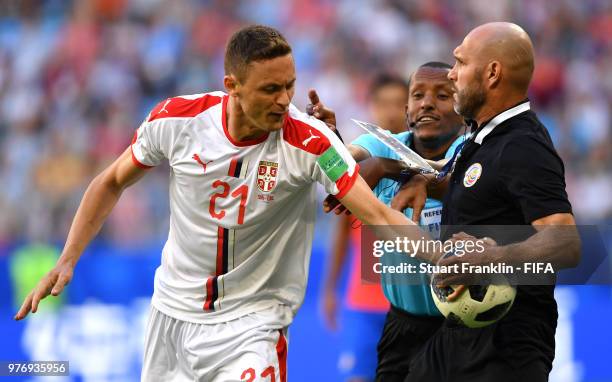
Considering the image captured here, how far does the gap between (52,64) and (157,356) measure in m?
9.08

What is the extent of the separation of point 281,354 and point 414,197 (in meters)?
1.02

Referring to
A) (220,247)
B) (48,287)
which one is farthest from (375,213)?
(48,287)

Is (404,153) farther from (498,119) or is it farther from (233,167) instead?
(233,167)

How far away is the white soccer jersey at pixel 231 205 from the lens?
16.4 feet

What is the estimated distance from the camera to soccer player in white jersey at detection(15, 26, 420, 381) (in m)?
4.91

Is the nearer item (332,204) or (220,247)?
(332,204)

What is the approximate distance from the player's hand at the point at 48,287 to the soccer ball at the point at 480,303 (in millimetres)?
1837

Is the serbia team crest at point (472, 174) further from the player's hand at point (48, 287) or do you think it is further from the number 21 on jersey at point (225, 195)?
the player's hand at point (48, 287)

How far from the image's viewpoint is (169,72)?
45.3 feet

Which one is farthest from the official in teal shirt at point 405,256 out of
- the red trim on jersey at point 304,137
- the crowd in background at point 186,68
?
the crowd in background at point 186,68

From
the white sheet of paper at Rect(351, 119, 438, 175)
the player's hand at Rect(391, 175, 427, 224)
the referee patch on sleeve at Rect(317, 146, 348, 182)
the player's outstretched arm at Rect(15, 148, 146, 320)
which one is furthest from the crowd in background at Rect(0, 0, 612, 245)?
the referee patch on sleeve at Rect(317, 146, 348, 182)

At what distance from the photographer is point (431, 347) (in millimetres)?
5098

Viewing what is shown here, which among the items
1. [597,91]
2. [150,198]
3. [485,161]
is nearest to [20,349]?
[150,198]

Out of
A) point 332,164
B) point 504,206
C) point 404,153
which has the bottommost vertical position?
point 504,206
